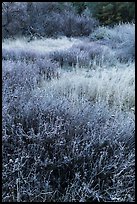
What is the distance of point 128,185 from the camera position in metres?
2.52

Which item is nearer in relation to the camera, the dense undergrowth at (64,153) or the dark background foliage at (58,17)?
the dense undergrowth at (64,153)

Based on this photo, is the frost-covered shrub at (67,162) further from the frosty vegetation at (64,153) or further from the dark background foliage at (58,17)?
the dark background foliage at (58,17)

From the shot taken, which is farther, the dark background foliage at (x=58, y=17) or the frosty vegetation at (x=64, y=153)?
the dark background foliage at (x=58, y=17)

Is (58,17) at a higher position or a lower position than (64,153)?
higher

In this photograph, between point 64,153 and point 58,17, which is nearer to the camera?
point 64,153

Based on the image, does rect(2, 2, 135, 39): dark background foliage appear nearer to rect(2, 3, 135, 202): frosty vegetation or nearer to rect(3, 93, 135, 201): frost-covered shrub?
rect(2, 3, 135, 202): frosty vegetation

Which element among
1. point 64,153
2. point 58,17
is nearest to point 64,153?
point 64,153

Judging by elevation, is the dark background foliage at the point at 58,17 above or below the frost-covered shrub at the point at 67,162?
above

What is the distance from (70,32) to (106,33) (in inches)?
106

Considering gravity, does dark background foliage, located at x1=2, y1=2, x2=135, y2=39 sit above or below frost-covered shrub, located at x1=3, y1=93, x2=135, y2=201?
above

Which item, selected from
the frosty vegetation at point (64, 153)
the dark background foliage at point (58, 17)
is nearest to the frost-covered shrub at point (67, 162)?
the frosty vegetation at point (64, 153)

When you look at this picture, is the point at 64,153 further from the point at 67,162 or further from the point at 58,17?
the point at 58,17

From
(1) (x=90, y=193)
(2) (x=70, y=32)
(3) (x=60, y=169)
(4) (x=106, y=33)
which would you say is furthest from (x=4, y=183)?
(2) (x=70, y=32)

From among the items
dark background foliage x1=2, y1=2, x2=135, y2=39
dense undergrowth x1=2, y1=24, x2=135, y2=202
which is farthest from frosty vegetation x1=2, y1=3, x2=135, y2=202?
dark background foliage x1=2, y1=2, x2=135, y2=39
